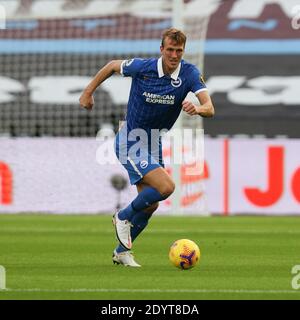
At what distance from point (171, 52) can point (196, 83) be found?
1.48ft

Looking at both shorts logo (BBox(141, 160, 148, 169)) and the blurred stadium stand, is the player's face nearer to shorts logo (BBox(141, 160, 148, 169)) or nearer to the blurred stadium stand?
shorts logo (BBox(141, 160, 148, 169))

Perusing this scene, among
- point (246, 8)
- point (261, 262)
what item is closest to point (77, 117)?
point (246, 8)

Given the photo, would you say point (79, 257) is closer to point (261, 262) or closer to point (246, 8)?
point (261, 262)

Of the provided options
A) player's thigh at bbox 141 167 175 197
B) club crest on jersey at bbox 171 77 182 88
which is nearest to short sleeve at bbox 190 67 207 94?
club crest on jersey at bbox 171 77 182 88

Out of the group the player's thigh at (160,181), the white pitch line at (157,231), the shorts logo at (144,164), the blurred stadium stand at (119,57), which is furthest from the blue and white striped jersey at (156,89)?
the blurred stadium stand at (119,57)

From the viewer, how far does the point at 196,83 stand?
9.84 metres

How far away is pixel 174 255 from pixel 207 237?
4574mm

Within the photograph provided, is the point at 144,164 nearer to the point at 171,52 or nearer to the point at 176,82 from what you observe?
the point at 176,82

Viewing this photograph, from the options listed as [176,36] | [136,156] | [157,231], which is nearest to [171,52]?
[176,36]

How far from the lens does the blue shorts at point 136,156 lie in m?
9.91

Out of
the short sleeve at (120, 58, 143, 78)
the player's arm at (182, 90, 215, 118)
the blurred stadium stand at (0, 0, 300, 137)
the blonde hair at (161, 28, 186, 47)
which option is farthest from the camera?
the blurred stadium stand at (0, 0, 300, 137)

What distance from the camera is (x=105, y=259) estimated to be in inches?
426

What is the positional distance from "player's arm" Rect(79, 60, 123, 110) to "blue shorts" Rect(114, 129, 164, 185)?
0.51m

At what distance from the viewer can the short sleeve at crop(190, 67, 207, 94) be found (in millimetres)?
9773
